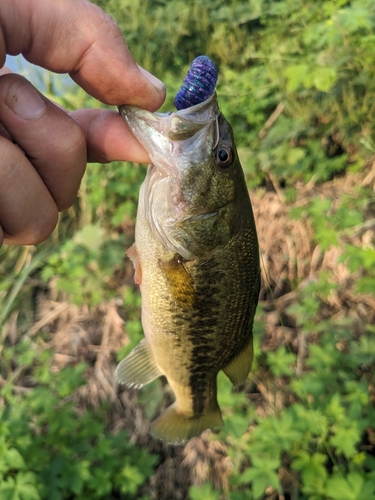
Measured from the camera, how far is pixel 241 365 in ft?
5.90

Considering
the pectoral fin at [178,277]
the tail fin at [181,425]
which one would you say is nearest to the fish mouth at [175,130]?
the pectoral fin at [178,277]

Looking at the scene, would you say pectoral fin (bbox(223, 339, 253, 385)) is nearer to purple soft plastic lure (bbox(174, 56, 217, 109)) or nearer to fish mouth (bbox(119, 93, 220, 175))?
fish mouth (bbox(119, 93, 220, 175))

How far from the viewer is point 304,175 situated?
357cm

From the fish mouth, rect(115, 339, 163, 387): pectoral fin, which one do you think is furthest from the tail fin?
the fish mouth

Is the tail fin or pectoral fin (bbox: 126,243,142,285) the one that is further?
the tail fin

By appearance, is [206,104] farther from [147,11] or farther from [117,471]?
[147,11]

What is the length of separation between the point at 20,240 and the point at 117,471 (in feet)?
5.12

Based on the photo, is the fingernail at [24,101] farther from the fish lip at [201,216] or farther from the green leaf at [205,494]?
the green leaf at [205,494]

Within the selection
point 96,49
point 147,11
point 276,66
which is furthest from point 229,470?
point 147,11

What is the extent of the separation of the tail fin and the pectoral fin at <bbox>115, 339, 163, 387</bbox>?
228 millimetres

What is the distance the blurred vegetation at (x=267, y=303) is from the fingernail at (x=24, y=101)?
1597mm

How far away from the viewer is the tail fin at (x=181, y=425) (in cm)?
195

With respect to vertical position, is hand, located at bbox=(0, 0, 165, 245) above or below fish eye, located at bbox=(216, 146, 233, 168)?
above

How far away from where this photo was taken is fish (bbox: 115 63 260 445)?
54.7 inches
